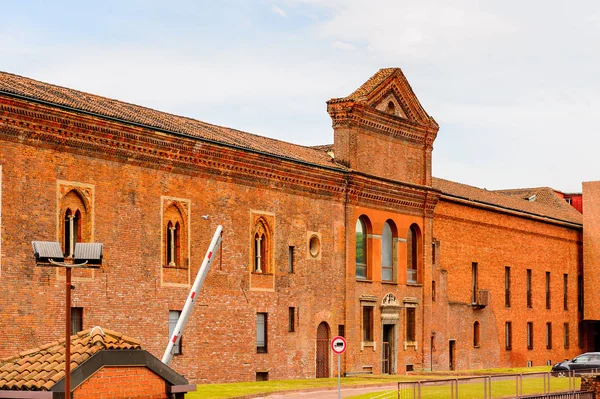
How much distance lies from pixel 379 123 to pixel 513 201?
1966cm

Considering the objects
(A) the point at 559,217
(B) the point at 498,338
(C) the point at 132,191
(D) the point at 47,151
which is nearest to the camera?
(D) the point at 47,151

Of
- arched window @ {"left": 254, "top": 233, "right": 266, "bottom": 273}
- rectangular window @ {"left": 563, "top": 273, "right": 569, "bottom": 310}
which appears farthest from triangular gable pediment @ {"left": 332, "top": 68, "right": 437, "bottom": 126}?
rectangular window @ {"left": 563, "top": 273, "right": 569, "bottom": 310}

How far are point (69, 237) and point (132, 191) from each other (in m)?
3.04

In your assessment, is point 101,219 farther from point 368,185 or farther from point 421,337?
point 421,337

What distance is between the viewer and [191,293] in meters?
34.3

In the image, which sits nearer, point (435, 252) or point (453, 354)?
point (435, 252)

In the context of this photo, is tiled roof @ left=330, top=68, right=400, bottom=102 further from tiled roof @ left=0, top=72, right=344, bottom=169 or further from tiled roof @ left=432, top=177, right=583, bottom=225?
tiled roof @ left=432, top=177, right=583, bottom=225

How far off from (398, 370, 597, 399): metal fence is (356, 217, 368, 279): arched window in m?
11.9

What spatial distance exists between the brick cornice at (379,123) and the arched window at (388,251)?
4.20m

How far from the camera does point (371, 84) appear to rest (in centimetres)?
4766

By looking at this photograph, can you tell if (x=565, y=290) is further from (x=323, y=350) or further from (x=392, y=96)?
(x=323, y=350)

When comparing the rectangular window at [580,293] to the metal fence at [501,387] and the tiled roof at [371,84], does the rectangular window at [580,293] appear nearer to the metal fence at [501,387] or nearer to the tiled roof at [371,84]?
the tiled roof at [371,84]

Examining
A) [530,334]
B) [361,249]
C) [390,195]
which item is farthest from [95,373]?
[530,334]

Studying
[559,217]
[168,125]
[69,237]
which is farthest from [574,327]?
[69,237]
